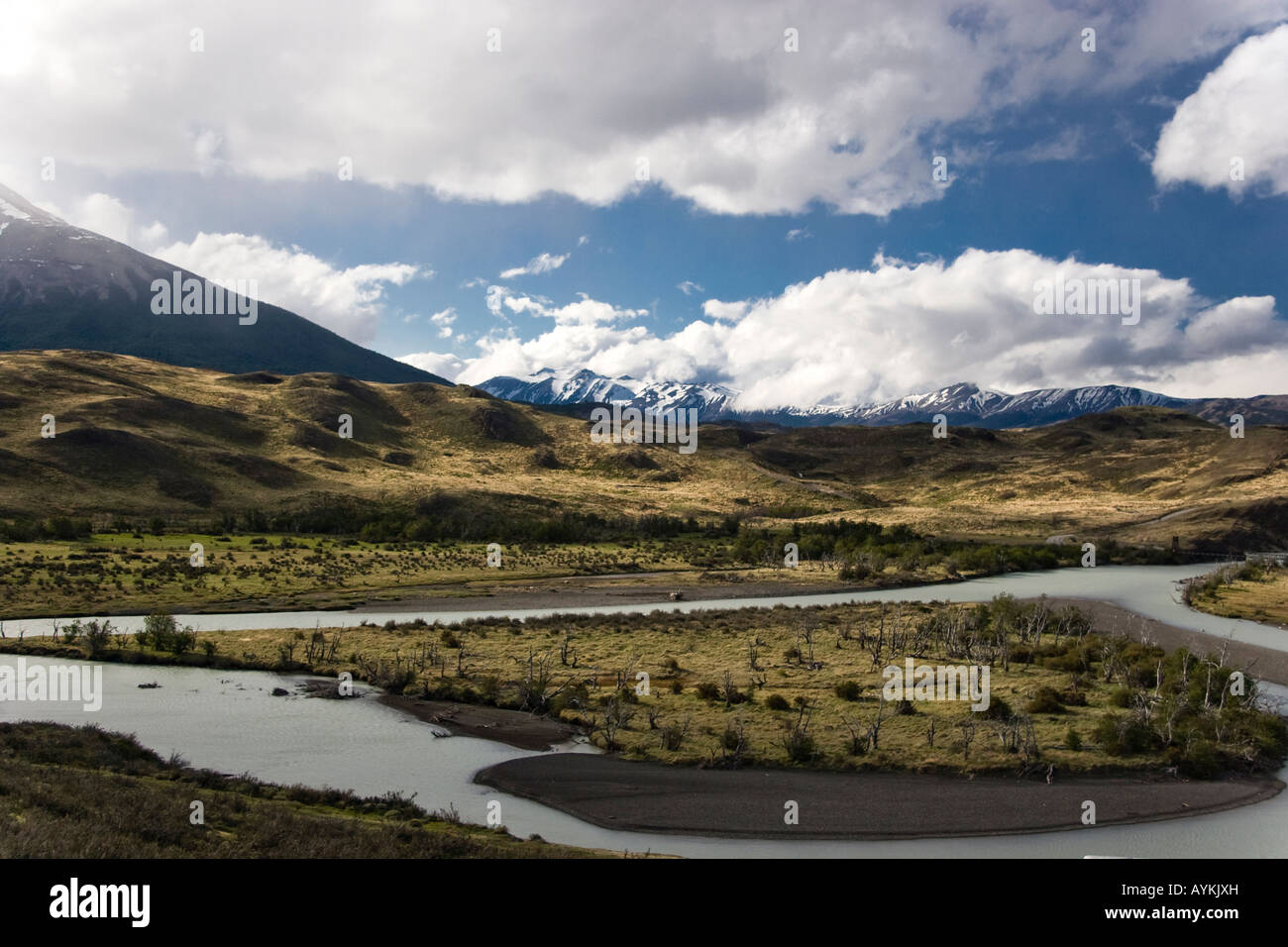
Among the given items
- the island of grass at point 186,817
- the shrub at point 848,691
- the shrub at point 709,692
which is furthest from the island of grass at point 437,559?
the island of grass at point 186,817

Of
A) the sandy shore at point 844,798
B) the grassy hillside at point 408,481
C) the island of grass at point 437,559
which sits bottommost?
the sandy shore at point 844,798

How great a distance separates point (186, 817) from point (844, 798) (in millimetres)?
18635

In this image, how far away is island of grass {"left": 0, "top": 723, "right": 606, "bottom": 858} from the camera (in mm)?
15805

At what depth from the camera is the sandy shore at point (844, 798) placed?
23.6 m

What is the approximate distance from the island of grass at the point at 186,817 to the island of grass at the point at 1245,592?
212 feet

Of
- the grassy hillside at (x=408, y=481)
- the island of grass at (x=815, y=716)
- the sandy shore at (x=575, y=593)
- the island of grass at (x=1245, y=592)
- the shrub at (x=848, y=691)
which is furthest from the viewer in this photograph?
the grassy hillside at (x=408, y=481)

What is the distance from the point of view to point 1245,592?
71625 mm

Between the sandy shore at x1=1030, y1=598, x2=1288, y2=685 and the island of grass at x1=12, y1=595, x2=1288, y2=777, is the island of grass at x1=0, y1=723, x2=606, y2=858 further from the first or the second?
the sandy shore at x1=1030, y1=598, x2=1288, y2=685

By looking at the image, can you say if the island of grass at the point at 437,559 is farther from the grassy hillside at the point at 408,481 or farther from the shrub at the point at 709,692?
the shrub at the point at 709,692

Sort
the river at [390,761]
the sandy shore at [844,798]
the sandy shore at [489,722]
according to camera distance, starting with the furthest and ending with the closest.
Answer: the sandy shore at [489,722]
the sandy shore at [844,798]
the river at [390,761]

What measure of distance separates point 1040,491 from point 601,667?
531 ft

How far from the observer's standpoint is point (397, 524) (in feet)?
373
